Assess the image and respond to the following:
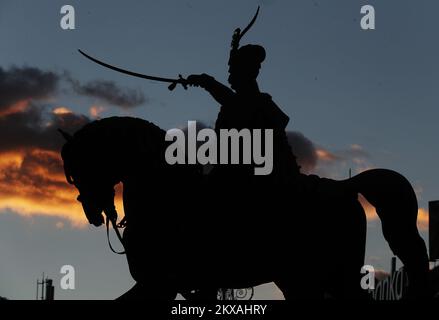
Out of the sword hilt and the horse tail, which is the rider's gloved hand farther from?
the horse tail

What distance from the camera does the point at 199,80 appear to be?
41.1ft

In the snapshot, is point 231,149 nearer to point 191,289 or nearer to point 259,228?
point 259,228

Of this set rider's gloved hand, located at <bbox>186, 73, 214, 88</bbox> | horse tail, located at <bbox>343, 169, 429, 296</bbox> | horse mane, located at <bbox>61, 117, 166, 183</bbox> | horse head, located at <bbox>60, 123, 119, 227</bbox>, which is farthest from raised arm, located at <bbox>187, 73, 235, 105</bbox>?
horse tail, located at <bbox>343, 169, 429, 296</bbox>

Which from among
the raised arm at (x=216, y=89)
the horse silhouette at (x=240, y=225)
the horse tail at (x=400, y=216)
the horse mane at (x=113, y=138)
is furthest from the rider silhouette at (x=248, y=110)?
the horse tail at (x=400, y=216)

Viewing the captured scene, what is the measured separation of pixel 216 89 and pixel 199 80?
0.27 m

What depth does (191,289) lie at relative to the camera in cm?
1192

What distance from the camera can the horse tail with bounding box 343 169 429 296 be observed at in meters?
11.7

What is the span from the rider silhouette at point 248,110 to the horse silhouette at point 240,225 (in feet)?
0.75

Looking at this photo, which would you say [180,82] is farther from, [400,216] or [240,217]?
[400,216]

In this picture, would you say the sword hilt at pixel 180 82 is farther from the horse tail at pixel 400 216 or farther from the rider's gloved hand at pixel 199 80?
the horse tail at pixel 400 216

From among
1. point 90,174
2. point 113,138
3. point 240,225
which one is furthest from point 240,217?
point 90,174
